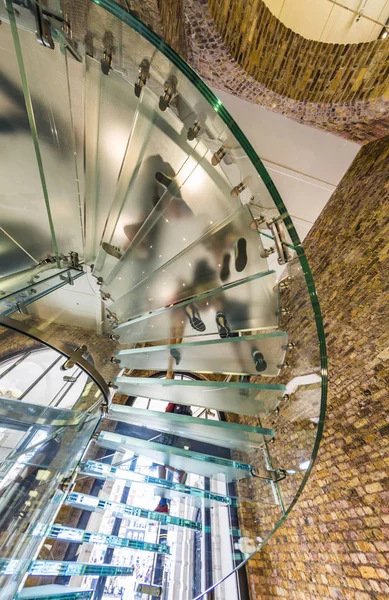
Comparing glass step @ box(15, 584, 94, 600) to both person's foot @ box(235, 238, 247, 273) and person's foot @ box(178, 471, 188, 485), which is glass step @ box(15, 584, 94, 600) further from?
person's foot @ box(235, 238, 247, 273)

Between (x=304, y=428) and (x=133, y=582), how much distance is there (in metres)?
1.34

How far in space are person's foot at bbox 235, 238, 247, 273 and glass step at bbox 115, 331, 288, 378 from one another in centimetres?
38

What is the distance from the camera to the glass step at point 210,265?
1.18m

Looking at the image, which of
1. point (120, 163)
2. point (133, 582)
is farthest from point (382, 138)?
point (133, 582)

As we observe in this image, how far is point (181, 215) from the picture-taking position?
1.29 meters

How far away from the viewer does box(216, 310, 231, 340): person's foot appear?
1464mm

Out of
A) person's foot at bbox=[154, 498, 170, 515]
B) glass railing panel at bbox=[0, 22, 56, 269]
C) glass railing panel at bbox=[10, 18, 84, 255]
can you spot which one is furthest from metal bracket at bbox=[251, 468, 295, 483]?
glass railing panel at bbox=[0, 22, 56, 269]

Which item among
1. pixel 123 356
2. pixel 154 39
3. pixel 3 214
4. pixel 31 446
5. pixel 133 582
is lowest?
pixel 133 582

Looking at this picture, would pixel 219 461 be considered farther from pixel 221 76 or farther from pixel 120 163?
pixel 221 76

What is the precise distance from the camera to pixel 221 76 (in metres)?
2.70

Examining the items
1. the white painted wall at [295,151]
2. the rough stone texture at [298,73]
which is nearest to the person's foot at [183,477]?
the white painted wall at [295,151]

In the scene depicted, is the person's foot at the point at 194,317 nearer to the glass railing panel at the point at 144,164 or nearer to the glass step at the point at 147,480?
the glass railing panel at the point at 144,164

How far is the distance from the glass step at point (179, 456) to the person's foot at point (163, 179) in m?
1.41

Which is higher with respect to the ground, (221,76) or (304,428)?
(221,76)
